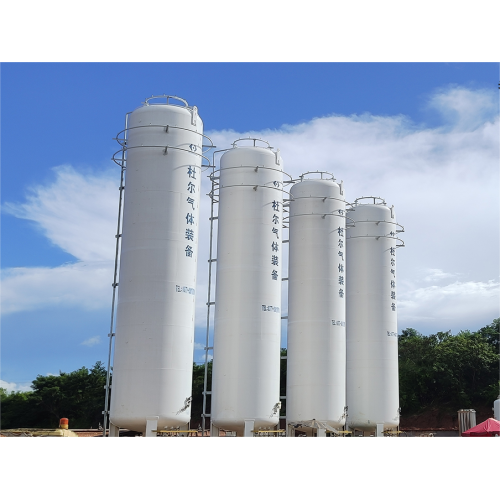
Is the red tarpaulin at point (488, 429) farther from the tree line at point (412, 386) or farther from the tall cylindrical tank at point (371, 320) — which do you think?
the tree line at point (412, 386)

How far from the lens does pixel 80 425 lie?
6525 centimetres

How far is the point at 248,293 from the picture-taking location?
1181 inches

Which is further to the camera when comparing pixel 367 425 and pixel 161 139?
pixel 367 425

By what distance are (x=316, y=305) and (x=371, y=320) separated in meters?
6.77

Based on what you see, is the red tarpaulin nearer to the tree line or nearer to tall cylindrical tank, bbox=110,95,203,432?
tall cylindrical tank, bbox=110,95,203,432

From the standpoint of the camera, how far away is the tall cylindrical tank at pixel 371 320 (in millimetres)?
38156

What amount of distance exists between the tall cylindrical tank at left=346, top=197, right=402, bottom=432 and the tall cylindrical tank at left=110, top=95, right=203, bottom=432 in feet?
47.5

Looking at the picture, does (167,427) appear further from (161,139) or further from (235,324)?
(161,139)

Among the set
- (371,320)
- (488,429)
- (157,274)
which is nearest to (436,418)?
(371,320)

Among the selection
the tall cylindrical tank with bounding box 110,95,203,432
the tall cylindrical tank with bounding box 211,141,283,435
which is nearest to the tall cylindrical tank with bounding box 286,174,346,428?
the tall cylindrical tank with bounding box 211,141,283,435

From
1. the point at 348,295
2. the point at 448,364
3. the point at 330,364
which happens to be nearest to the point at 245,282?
the point at 330,364

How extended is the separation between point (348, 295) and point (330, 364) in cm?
751

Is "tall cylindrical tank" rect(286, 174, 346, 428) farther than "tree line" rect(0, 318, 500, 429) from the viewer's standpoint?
A: No

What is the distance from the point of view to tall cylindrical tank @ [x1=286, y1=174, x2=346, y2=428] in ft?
108
